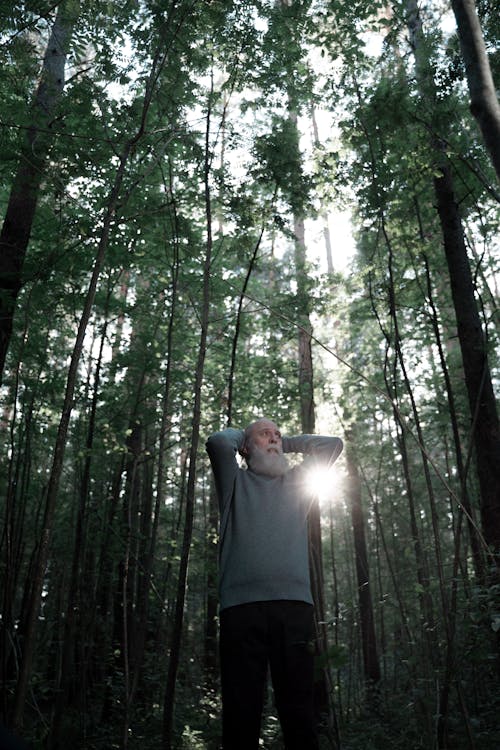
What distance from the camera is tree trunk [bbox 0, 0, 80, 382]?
15.3 feet

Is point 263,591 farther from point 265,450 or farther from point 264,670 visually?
point 265,450

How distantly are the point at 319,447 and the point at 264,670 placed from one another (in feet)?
3.70

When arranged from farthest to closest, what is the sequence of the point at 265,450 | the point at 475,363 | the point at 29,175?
the point at 475,363 → the point at 29,175 → the point at 265,450

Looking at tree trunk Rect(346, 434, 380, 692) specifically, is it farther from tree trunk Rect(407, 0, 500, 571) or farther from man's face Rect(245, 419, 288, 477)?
man's face Rect(245, 419, 288, 477)

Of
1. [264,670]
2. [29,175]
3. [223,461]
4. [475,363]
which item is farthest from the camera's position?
[475,363]

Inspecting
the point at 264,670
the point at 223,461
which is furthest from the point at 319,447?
the point at 264,670


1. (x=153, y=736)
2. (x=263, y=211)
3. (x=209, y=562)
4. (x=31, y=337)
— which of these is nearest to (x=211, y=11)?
(x=263, y=211)

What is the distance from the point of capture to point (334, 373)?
37.3 feet

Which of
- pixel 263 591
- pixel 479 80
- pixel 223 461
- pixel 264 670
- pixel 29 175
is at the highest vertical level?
pixel 29 175

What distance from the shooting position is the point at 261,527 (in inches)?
98.1

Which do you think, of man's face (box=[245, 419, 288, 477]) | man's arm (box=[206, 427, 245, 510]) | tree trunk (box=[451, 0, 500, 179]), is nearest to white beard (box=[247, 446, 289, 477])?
man's face (box=[245, 419, 288, 477])

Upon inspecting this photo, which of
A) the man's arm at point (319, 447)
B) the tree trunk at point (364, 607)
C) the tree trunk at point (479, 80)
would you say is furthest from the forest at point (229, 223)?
the tree trunk at point (364, 607)

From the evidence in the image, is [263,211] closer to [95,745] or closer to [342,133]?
[342,133]

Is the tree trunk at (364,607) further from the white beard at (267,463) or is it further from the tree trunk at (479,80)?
the tree trunk at (479,80)
